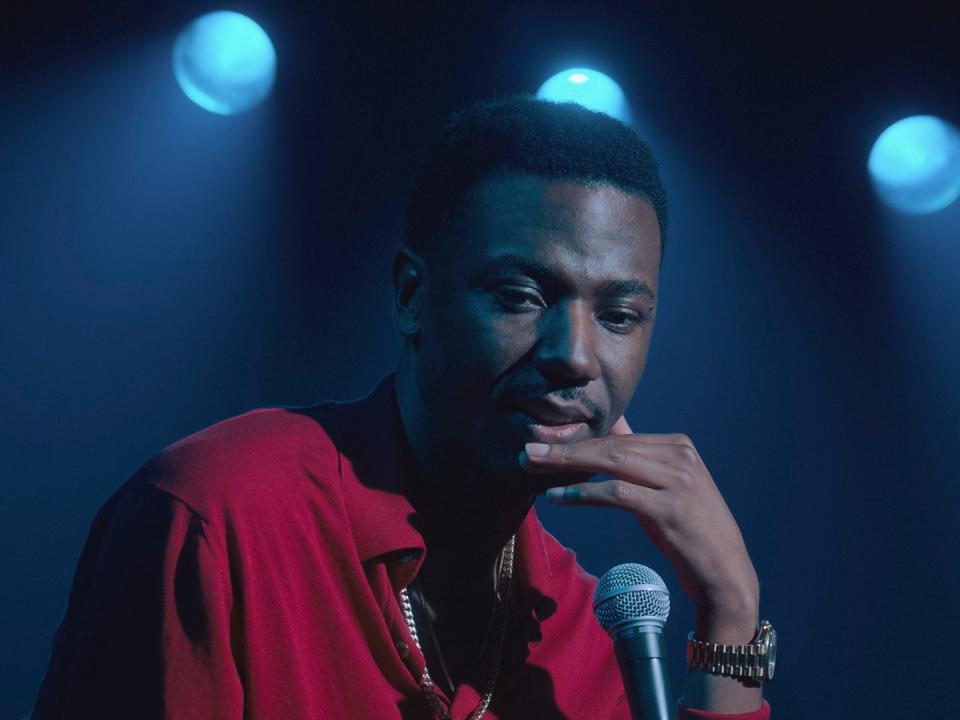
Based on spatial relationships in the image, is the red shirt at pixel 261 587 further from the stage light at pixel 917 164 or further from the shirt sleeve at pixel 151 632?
the stage light at pixel 917 164

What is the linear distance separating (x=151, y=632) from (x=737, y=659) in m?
1.24

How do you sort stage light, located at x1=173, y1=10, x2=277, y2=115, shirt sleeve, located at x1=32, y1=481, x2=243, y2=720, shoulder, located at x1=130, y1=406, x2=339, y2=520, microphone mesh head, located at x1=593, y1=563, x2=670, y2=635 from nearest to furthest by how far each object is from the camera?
shirt sleeve, located at x1=32, y1=481, x2=243, y2=720 < shoulder, located at x1=130, y1=406, x2=339, y2=520 < microphone mesh head, located at x1=593, y1=563, x2=670, y2=635 < stage light, located at x1=173, y1=10, x2=277, y2=115

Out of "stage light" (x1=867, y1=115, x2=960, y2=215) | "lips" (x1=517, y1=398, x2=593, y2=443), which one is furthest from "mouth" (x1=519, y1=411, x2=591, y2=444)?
"stage light" (x1=867, y1=115, x2=960, y2=215)

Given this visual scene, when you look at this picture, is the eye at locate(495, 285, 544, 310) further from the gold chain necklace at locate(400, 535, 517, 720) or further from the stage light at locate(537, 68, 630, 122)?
the stage light at locate(537, 68, 630, 122)

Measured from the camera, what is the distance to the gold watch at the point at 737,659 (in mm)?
1801

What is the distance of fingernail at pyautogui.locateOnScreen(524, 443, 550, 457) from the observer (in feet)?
5.14

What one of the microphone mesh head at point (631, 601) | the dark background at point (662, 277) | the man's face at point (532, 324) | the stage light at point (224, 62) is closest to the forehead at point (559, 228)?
the man's face at point (532, 324)

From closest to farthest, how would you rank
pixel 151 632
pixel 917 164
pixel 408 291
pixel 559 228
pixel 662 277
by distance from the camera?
1. pixel 151 632
2. pixel 559 228
3. pixel 408 291
4. pixel 917 164
5. pixel 662 277

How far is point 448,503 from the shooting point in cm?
185

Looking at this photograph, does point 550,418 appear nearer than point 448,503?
Yes

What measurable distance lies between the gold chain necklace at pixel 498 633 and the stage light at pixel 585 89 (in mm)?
2537

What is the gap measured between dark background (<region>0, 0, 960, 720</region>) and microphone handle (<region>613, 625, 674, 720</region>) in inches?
82.3

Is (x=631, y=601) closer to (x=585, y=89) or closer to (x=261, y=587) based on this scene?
(x=261, y=587)

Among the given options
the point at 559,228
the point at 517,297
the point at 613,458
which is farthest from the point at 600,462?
the point at 559,228
